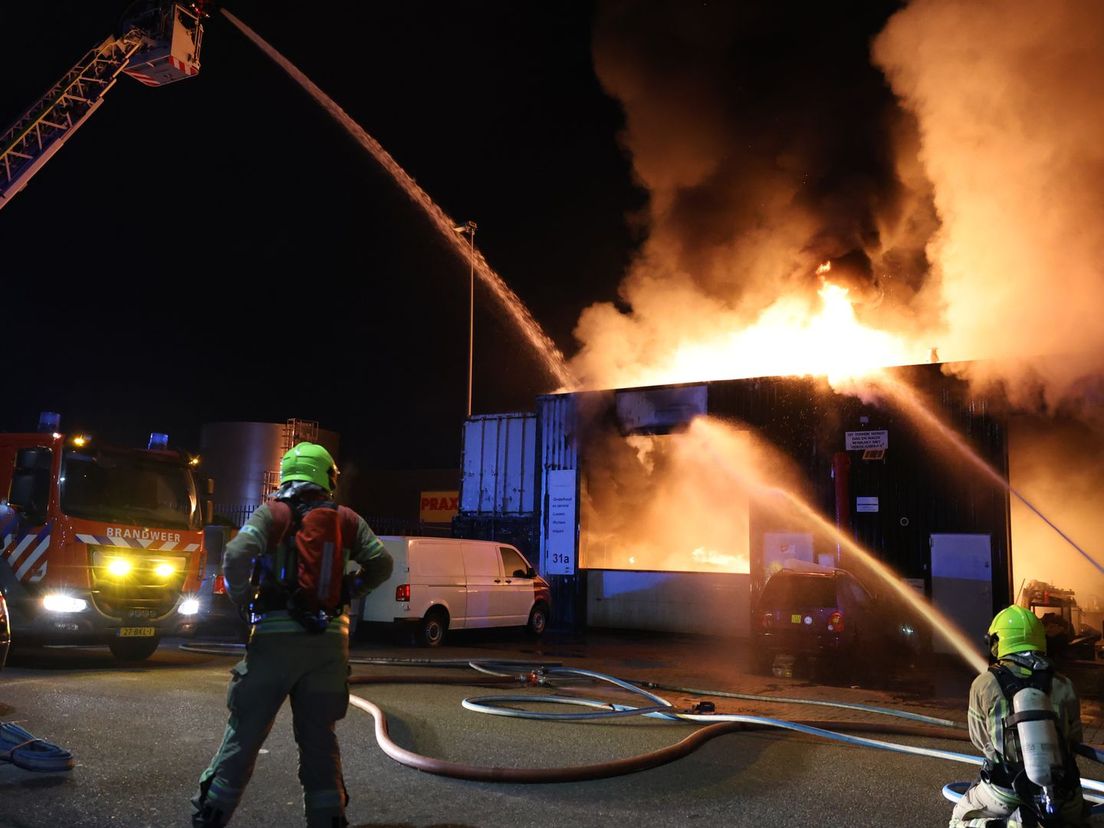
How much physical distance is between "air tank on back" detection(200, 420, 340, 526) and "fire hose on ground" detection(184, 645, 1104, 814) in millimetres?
20822

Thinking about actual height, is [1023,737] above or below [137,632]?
above

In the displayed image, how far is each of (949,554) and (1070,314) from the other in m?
4.67

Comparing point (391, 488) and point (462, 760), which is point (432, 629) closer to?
point (462, 760)

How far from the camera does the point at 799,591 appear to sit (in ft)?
40.9

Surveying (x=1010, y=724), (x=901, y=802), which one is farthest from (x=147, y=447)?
(x=1010, y=724)

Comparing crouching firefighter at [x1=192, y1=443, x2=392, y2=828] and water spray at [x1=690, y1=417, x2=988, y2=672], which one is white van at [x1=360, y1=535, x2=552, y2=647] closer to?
water spray at [x1=690, y1=417, x2=988, y2=672]

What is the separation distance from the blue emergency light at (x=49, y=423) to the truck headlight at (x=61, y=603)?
1982 millimetres

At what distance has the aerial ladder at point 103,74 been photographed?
1403 centimetres

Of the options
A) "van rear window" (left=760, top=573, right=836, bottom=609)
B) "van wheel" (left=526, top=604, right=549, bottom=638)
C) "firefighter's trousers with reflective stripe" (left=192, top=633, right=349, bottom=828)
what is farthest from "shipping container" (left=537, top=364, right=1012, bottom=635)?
"firefighter's trousers with reflective stripe" (left=192, top=633, right=349, bottom=828)

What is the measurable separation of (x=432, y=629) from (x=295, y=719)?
10.2 m

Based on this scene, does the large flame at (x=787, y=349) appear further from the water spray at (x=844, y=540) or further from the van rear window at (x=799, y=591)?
the van rear window at (x=799, y=591)

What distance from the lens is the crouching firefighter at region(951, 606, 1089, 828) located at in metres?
3.55

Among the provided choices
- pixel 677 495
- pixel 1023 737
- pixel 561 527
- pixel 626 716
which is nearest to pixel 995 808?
pixel 1023 737

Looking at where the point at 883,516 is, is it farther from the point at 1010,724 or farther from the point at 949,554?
the point at 1010,724
